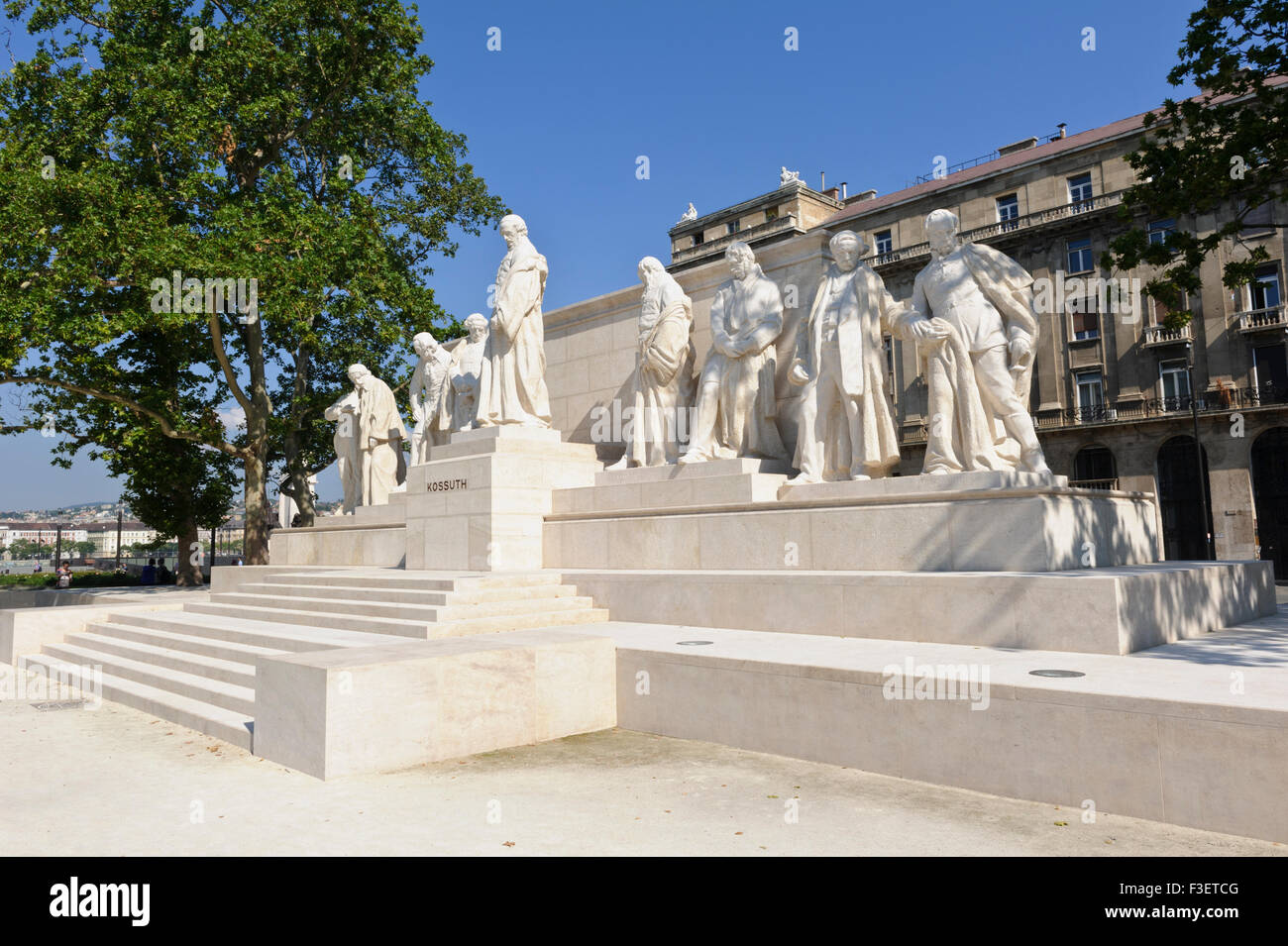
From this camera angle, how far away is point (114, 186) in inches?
827

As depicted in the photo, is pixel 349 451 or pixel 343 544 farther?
pixel 349 451

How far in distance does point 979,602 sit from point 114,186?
72.2ft

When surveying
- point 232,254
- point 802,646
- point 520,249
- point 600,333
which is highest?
point 232,254

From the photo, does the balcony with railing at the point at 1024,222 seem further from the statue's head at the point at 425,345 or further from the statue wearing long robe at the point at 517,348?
the statue wearing long robe at the point at 517,348

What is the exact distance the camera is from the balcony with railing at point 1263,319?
3400cm

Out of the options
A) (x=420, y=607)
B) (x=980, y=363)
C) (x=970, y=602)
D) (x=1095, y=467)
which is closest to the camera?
(x=970, y=602)

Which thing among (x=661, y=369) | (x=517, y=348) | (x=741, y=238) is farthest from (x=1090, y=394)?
(x=517, y=348)

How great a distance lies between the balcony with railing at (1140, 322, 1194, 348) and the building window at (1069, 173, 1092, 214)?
6125 mm

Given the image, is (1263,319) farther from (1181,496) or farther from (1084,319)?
(1181,496)

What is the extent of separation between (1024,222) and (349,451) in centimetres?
3311

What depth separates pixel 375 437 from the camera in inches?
750

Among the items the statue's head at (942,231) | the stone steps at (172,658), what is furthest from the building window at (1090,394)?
the stone steps at (172,658)

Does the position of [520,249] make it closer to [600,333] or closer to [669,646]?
[600,333]
